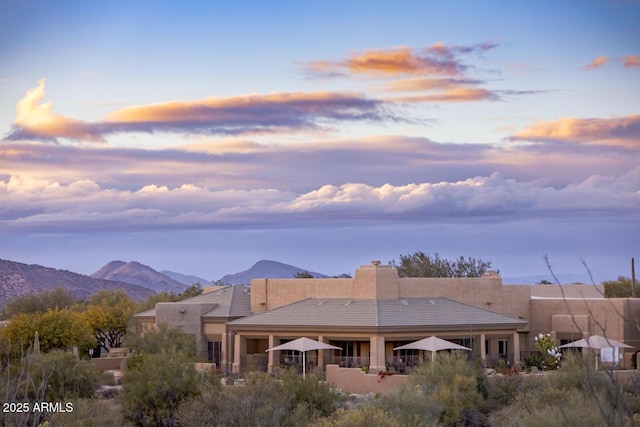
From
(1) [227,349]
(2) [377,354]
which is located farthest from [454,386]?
(1) [227,349]

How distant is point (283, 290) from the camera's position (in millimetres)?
59062

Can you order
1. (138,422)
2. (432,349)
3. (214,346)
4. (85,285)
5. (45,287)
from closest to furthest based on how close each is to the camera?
1. (138,422)
2. (432,349)
3. (214,346)
4. (45,287)
5. (85,285)

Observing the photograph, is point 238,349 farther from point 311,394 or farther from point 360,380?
point 311,394

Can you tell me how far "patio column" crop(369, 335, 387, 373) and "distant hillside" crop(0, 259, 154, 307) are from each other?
98.8 m

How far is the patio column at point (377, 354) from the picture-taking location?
163 ft

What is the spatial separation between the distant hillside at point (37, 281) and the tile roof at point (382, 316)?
305 ft

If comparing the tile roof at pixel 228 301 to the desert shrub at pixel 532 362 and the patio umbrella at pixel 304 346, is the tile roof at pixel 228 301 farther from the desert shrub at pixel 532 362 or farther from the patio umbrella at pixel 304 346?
the desert shrub at pixel 532 362

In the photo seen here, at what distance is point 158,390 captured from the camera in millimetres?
38156

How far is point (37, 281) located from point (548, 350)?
119m

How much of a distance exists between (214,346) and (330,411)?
22.2 meters

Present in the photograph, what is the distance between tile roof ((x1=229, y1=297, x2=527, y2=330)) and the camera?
51312mm

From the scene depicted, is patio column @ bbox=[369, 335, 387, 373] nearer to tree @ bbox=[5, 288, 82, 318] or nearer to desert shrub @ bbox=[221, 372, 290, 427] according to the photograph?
desert shrub @ bbox=[221, 372, 290, 427]

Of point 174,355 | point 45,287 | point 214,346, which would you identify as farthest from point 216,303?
point 45,287

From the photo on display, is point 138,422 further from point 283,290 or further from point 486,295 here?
point 486,295
